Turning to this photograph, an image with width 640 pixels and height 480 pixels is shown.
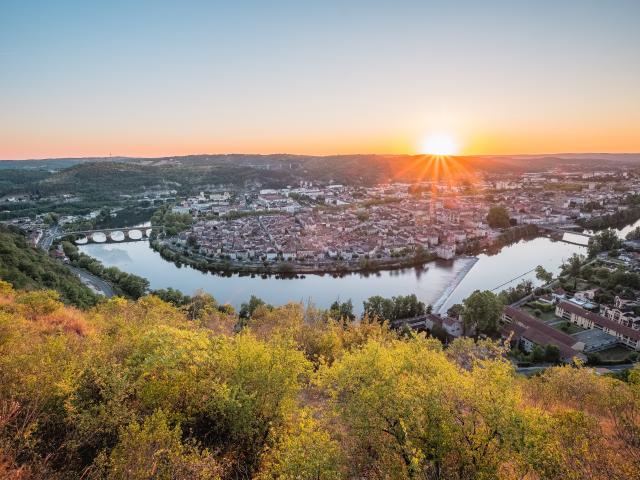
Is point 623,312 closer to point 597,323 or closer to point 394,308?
point 597,323

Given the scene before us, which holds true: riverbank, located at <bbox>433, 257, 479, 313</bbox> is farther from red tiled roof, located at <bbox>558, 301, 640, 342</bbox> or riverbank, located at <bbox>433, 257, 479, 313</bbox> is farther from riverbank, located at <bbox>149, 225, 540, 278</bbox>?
red tiled roof, located at <bbox>558, 301, 640, 342</bbox>

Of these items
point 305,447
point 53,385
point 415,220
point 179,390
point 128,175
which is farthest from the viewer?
point 128,175

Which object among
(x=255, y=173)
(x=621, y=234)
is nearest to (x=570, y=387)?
(x=621, y=234)

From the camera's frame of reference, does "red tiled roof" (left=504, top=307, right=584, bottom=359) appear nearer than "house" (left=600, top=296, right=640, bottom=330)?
Yes

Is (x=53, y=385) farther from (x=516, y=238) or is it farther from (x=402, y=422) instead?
(x=516, y=238)

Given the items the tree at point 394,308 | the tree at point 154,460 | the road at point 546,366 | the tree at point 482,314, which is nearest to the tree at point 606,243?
the tree at point 482,314


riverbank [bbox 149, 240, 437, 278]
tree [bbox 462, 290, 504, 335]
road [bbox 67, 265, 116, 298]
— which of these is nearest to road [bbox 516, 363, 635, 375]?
tree [bbox 462, 290, 504, 335]

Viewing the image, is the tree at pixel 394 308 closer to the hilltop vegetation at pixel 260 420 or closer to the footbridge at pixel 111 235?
the hilltop vegetation at pixel 260 420

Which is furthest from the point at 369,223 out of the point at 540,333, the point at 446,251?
the point at 540,333
